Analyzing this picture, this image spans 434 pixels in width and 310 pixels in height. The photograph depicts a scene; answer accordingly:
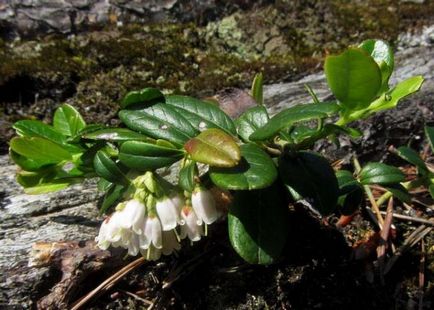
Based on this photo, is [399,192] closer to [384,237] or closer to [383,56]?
[384,237]

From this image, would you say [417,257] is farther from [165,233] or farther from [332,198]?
[165,233]

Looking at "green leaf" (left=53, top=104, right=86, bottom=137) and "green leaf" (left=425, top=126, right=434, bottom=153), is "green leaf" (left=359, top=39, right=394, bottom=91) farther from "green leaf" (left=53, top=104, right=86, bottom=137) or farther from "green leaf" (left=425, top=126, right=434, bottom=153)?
"green leaf" (left=53, top=104, right=86, bottom=137)

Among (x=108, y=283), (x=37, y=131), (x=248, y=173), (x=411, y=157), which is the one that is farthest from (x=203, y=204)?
(x=411, y=157)

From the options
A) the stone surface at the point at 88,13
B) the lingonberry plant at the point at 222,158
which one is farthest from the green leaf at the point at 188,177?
the stone surface at the point at 88,13

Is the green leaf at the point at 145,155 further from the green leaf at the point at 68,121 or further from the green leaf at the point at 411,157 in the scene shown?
the green leaf at the point at 411,157

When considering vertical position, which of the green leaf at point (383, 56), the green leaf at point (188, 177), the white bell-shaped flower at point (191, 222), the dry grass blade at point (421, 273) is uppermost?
the green leaf at point (383, 56)

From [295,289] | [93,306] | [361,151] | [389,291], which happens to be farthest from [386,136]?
[93,306]
